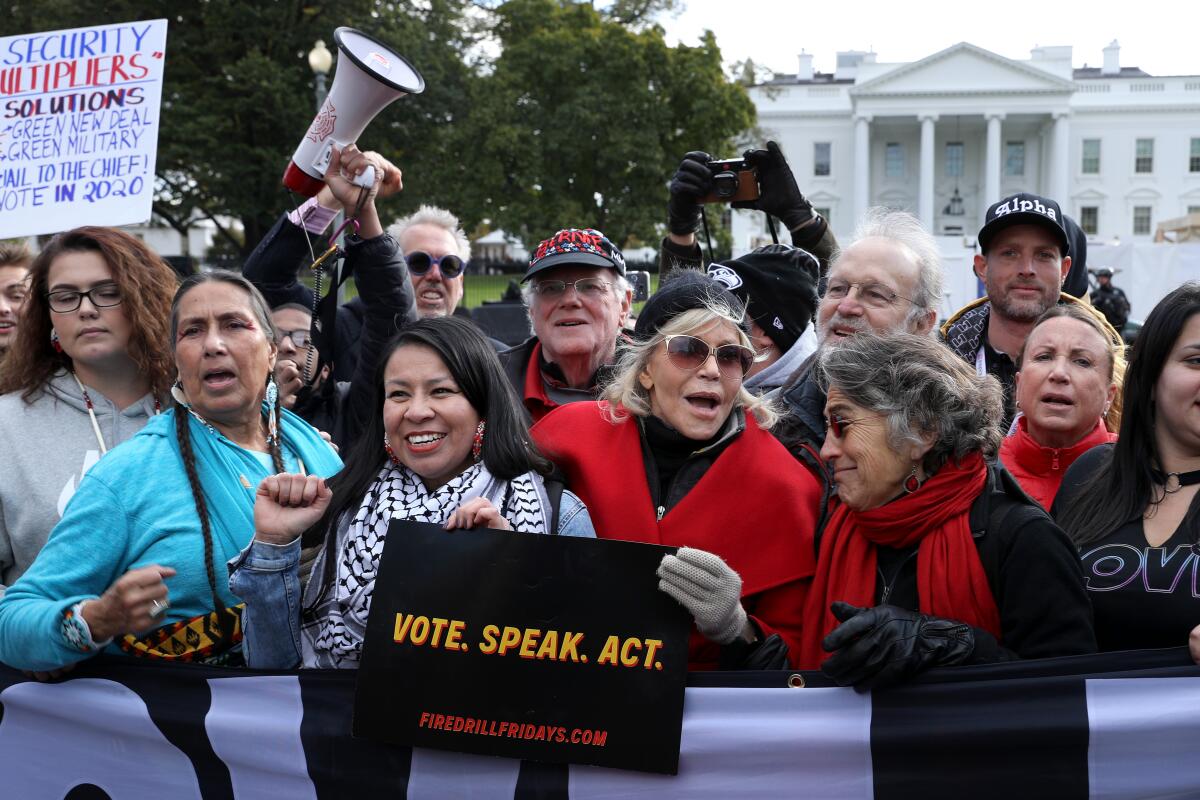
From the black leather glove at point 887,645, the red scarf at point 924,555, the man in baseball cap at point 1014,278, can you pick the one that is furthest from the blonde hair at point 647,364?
the man in baseball cap at point 1014,278

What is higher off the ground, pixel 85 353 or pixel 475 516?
pixel 85 353

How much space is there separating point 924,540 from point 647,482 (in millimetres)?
730

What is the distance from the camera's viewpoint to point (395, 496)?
9.07 feet

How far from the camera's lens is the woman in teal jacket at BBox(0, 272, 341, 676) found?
2609mm

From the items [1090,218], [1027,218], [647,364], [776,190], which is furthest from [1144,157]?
[647,364]

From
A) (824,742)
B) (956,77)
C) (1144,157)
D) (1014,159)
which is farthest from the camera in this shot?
(1014,159)

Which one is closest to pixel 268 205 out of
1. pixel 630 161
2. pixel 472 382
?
pixel 630 161

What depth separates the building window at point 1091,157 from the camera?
78.8 m

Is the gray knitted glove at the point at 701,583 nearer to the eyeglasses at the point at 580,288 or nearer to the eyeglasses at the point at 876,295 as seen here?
the eyeglasses at the point at 876,295

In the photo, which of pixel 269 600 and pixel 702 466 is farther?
pixel 702 466

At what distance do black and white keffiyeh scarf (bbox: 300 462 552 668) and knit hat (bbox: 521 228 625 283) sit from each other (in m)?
1.33

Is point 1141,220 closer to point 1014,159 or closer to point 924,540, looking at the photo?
point 1014,159

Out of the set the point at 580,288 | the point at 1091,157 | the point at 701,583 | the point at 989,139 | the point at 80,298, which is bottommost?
the point at 701,583

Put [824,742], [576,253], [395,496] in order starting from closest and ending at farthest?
[824,742]
[395,496]
[576,253]
